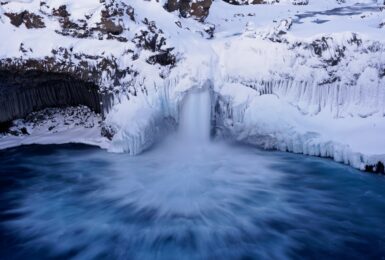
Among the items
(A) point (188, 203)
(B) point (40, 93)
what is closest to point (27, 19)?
(B) point (40, 93)

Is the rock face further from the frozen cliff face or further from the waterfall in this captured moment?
the waterfall

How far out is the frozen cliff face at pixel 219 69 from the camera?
22.2 feet

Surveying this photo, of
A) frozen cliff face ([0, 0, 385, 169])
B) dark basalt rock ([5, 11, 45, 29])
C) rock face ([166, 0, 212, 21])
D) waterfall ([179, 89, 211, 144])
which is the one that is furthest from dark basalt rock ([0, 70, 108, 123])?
rock face ([166, 0, 212, 21])

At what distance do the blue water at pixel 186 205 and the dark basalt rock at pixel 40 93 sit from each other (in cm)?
91

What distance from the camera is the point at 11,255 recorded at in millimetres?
4609

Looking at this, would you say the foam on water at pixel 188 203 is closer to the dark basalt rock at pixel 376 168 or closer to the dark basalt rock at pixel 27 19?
the dark basalt rock at pixel 376 168

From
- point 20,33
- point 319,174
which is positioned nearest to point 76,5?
point 20,33

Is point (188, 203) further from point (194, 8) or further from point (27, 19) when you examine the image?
point (194, 8)

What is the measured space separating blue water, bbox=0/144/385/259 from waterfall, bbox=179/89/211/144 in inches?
11.5

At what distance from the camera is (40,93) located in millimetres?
8062

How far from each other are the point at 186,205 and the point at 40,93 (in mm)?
4283

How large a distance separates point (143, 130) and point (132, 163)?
2.00 ft

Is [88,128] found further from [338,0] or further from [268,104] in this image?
[338,0]

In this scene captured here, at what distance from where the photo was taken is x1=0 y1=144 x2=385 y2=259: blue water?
15.4ft
